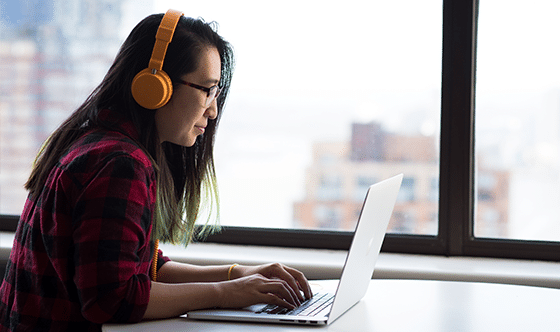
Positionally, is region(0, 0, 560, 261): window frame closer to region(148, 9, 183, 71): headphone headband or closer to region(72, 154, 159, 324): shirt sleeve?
region(148, 9, 183, 71): headphone headband

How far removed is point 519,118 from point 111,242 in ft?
4.58

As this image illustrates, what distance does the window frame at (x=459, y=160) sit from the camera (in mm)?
1800

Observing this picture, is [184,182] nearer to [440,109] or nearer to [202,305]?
[202,305]

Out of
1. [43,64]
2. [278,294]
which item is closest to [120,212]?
[278,294]

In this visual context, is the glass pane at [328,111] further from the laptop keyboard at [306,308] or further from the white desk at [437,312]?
the laptop keyboard at [306,308]

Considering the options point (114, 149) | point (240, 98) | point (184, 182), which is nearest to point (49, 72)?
point (240, 98)

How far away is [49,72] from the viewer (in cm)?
215

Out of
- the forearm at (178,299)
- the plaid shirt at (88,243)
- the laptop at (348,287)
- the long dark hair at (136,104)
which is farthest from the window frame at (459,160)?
the plaid shirt at (88,243)

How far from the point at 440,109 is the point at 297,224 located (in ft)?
2.07

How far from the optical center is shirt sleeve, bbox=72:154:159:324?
2.95ft

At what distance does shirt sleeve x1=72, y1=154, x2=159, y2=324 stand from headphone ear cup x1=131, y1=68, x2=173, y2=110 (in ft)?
0.53

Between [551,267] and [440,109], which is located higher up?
[440,109]

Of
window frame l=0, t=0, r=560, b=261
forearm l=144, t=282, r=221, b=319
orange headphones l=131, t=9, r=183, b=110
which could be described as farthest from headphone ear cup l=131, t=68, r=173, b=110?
window frame l=0, t=0, r=560, b=261

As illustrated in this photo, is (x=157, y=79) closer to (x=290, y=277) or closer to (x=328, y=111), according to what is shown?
(x=290, y=277)
